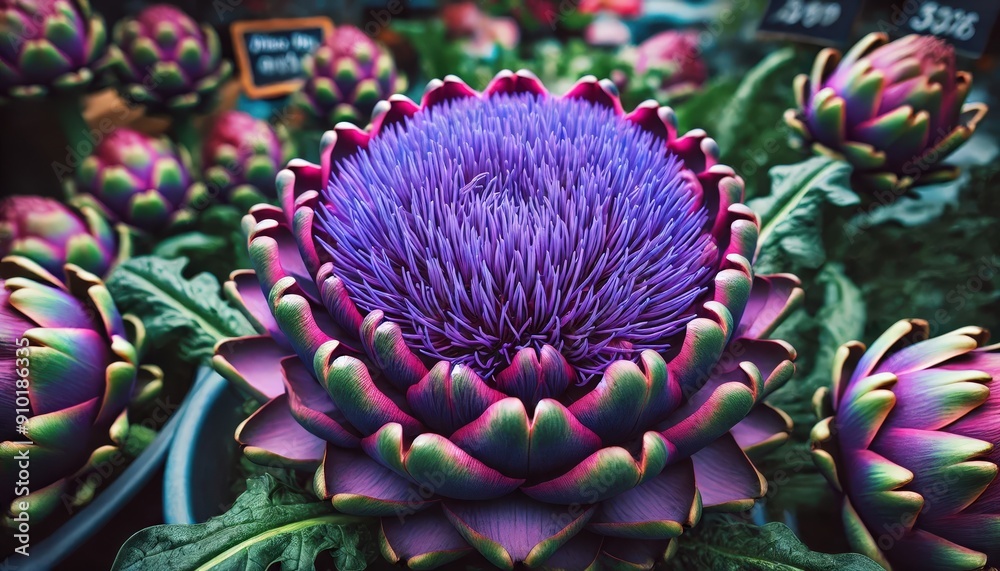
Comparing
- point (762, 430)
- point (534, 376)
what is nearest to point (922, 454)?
point (762, 430)

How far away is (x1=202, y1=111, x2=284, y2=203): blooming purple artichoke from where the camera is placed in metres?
0.83

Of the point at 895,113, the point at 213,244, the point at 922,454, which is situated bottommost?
the point at 213,244

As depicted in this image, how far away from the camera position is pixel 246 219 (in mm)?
501

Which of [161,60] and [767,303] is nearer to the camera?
[767,303]

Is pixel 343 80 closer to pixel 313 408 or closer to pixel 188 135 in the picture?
pixel 188 135

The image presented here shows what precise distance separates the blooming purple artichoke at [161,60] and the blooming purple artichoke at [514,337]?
0.49 meters

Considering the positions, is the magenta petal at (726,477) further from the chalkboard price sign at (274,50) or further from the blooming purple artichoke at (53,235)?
the chalkboard price sign at (274,50)

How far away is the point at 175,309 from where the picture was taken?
646 mm

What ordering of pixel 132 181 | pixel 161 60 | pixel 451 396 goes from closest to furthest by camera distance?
pixel 451 396 < pixel 132 181 < pixel 161 60

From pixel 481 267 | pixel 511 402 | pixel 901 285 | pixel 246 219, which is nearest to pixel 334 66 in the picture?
pixel 246 219

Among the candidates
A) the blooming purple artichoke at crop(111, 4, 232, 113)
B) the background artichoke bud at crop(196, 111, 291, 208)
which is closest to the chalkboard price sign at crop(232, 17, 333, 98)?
the blooming purple artichoke at crop(111, 4, 232, 113)

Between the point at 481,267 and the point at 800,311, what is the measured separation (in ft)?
1.38

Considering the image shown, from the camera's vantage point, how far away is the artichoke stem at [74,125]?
0.86 metres

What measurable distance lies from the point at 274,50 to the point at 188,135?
19 centimetres
